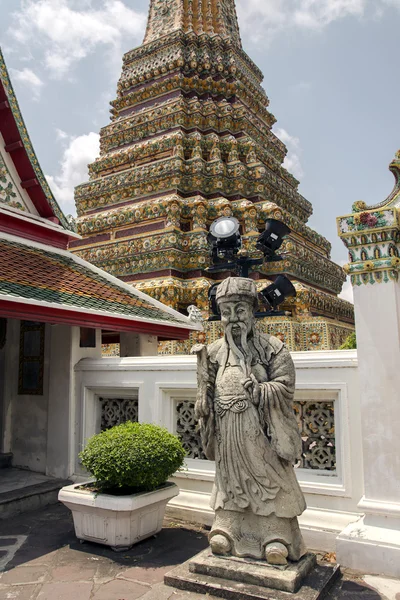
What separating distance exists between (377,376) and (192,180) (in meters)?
10.7

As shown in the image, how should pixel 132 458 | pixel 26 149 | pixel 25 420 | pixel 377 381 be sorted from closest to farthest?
1. pixel 377 381
2. pixel 132 458
3. pixel 25 420
4. pixel 26 149

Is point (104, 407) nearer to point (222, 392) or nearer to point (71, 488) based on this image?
point (71, 488)

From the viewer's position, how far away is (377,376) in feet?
15.2

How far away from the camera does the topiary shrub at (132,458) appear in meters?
4.77

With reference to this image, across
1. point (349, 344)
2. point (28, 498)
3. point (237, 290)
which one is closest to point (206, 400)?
point (237, 290)

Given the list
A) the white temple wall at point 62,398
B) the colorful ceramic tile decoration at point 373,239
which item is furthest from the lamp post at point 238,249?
the colorful ceramic tile decoration at point 373,239

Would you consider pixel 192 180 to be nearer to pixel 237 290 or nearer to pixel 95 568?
pixel 237 290

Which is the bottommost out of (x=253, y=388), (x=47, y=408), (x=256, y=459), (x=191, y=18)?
(x=256, y=459)

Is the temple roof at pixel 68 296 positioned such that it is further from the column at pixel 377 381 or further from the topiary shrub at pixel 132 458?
the column at pixel 377 381

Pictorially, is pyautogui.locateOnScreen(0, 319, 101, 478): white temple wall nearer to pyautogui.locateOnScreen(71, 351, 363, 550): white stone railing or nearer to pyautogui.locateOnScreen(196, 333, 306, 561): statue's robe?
pyautogui.locateOnScreen(71, 351, 363, 550): white stone railing

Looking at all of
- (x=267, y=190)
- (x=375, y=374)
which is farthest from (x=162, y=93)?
(x=375, y=374)

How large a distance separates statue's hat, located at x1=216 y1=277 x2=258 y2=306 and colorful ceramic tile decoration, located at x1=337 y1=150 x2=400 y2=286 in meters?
1.35

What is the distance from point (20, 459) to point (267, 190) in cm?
1025

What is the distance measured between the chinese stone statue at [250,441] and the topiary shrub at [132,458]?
3.33ft
